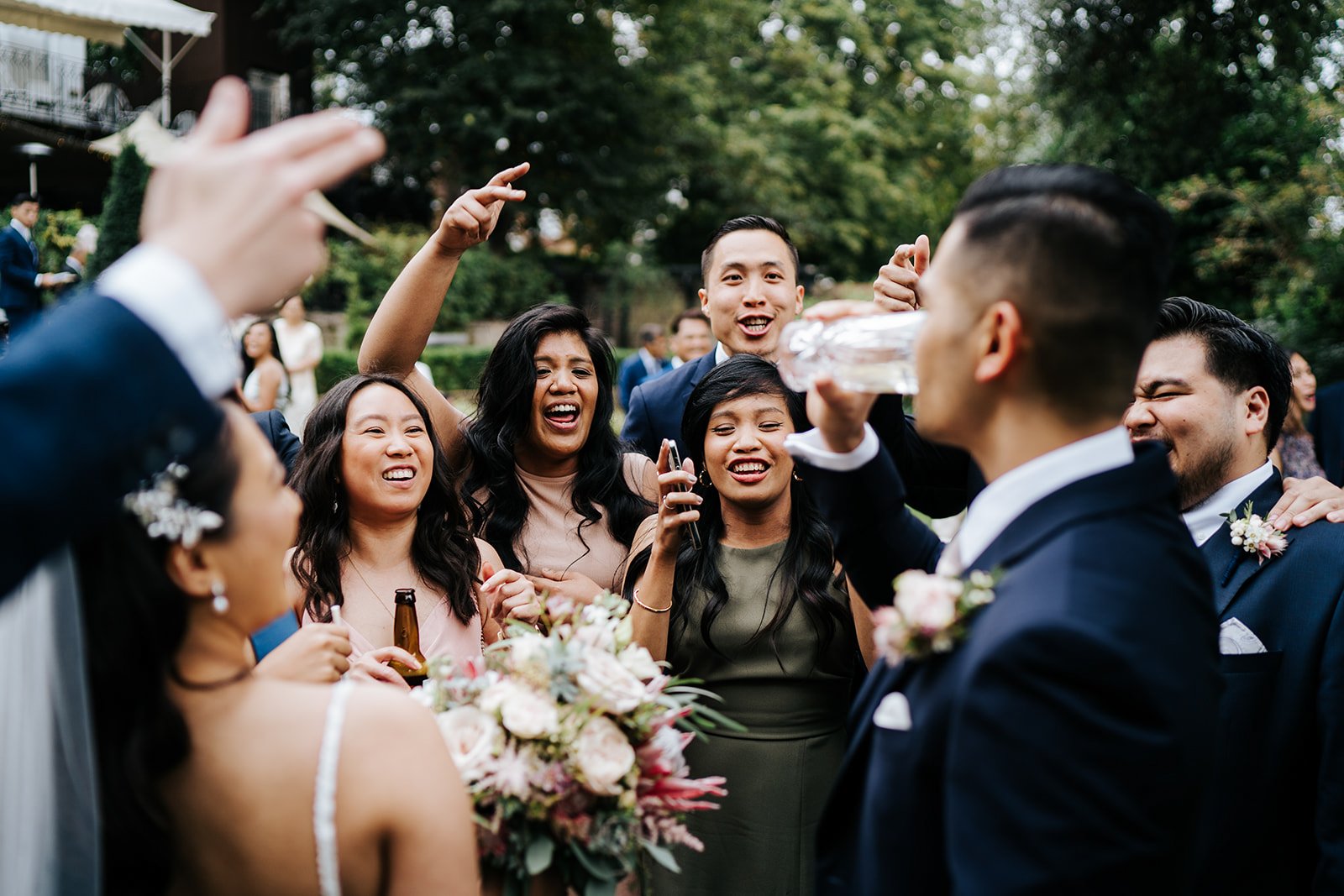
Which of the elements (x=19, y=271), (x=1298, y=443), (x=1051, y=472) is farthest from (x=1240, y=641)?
(x=19, y=271)

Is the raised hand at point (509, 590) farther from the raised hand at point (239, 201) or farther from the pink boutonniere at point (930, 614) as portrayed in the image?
the raised hand at point (239, 201)

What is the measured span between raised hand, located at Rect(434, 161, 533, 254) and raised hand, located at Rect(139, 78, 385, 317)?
7.10 ft

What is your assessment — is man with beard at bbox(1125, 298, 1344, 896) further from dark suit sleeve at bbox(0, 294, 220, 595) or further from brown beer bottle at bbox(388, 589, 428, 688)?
dark suit sleeve at bbox(0, 294, 220, 595)

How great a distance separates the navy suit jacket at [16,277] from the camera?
1229 cm

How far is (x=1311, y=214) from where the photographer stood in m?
15.1

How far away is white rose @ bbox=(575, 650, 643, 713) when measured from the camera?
7.70ft

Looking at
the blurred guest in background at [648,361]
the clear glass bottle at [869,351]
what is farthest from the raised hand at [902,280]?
the blurred guest in background at [648,361]

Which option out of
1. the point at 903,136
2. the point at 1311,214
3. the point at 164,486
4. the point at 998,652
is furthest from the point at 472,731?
the point at 903,136

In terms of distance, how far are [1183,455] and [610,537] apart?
2189mm

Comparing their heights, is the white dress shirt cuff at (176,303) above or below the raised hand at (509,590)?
above

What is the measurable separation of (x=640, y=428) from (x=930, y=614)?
373 centimetres

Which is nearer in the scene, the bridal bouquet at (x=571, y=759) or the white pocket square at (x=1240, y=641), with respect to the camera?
the bridal bouquet at (x=571, y=759)

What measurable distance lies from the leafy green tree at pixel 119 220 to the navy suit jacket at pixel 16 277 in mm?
919

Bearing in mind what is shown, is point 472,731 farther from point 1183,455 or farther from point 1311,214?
point 1311,214
